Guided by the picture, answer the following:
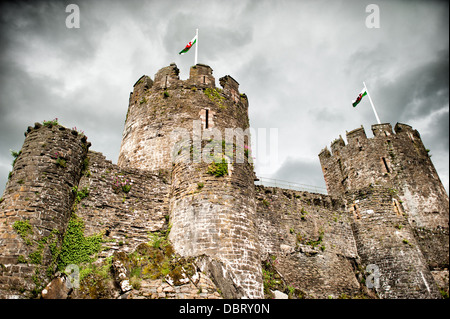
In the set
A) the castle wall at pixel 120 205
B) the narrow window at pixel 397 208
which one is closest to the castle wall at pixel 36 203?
the castle wall at pixel 120 205

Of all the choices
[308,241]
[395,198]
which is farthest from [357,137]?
[308,241]

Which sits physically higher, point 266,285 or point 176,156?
point 176,156

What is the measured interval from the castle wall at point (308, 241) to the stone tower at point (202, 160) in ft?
9.78

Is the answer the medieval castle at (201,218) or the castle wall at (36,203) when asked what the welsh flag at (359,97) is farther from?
the castle wall at (36,203)

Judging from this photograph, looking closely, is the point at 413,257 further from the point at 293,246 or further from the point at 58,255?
the point at 58,255

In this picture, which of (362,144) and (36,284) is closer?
(36,284)

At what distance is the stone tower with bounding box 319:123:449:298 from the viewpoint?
15.1 m

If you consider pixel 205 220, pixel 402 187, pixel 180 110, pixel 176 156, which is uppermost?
pixel 180 110

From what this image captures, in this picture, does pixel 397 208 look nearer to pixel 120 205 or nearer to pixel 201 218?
pixel 201 218

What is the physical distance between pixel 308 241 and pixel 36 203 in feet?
38.0

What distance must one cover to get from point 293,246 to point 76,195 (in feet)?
31.2

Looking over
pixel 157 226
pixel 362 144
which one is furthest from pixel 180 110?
pixel 362 144

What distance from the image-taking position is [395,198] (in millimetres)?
17094

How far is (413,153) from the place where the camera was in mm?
19453
